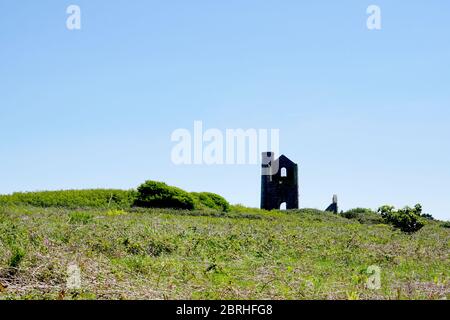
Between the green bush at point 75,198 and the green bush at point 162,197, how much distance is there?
1032 mm

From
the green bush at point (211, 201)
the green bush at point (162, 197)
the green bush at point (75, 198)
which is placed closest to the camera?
the green bush at point (75, 198)

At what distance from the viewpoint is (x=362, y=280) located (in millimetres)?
9711

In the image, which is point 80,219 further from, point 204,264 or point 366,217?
point 366,217

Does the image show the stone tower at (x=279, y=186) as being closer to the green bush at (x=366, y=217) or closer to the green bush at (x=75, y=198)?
the green bush at (x=366, y=217)

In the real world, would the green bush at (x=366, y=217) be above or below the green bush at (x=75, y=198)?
below

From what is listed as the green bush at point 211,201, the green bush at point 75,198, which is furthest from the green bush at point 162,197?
the green bush at point 211,201

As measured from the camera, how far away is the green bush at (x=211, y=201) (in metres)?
39.6

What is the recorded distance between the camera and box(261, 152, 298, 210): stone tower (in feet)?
178

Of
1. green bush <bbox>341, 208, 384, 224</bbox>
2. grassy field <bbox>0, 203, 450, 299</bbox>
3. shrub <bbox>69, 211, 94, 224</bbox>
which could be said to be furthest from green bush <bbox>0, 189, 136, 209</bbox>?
grassy field <bbox>0, 203, 450, 299</bbox>

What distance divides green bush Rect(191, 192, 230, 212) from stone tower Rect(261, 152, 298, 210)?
44.8 feet

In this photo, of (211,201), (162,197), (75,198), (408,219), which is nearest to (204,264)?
(408,219)

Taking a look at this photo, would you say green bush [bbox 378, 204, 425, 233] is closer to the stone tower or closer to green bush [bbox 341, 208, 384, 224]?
green bush [bbox 341, 208, 384, 224]
